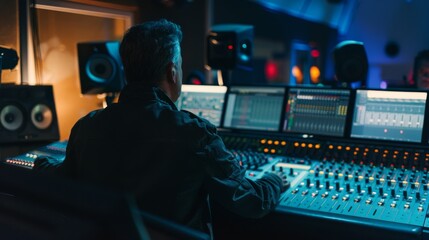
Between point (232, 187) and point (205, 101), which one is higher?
point (205, 101)

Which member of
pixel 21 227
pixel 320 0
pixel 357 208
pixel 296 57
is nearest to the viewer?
pixel 21 227

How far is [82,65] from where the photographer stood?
3.09 m

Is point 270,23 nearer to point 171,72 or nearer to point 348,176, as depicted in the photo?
point 348,176

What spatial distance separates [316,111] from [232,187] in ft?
3.67

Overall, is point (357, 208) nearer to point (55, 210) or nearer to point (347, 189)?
point (347, 189)

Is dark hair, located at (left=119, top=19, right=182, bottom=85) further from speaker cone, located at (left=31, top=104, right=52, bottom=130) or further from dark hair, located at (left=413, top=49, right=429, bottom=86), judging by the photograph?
dark hair, located at (left=413, top=49, right=429, bottom=86)

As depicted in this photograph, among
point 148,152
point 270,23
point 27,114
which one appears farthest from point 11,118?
point 270,23

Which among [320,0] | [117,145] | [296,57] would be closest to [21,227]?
[117,145]

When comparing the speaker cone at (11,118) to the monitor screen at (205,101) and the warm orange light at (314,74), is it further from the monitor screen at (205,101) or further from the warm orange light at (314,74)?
the warm orange light at (314,74)

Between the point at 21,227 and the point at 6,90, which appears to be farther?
the point at 6,90

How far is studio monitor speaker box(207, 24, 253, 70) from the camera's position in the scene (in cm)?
291

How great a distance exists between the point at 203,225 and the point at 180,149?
1.25 feet

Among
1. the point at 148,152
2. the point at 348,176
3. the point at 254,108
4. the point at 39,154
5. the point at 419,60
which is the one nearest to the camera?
the point at 148,152

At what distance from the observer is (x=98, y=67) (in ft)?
10.2
